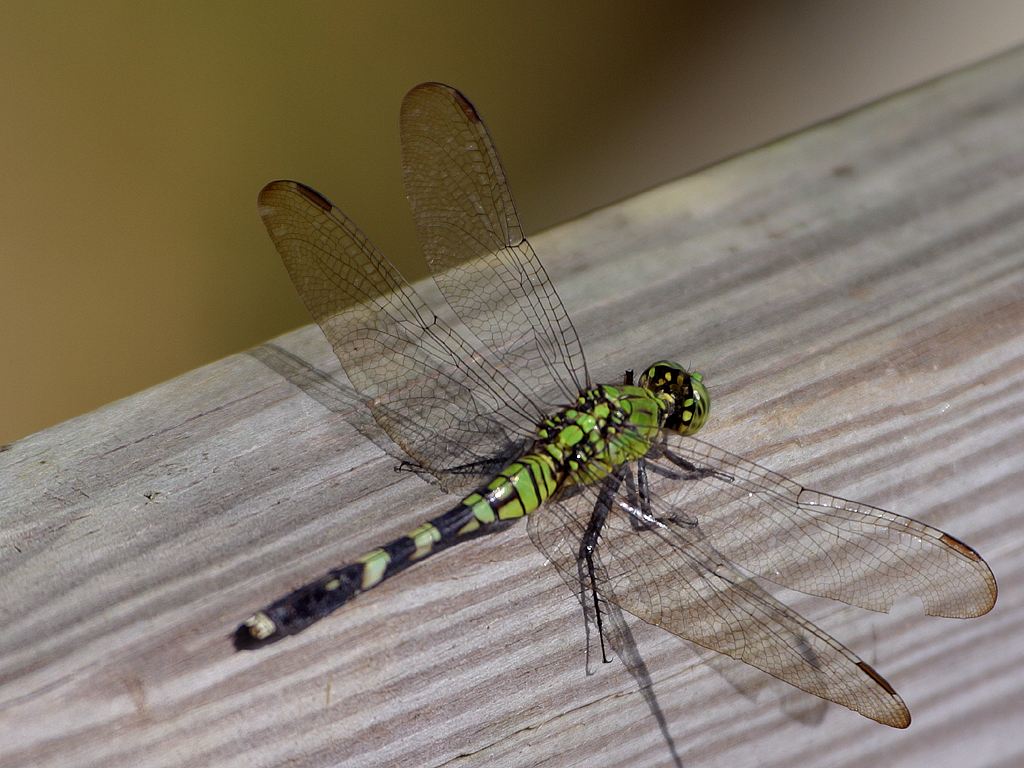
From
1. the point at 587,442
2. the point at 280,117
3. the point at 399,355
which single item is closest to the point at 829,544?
the point at 587,442

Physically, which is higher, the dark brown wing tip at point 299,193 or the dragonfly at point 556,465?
the dark brown wing tip at point 299,193

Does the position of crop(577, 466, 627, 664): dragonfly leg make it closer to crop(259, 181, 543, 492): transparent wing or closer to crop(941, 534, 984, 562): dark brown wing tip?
crop(259, 181, 543, 492): transparent wing

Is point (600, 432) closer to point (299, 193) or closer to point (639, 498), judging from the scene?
point (639, 498)

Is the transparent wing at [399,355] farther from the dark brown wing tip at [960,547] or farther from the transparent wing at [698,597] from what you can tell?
the dark brown wing tip at [960,547]

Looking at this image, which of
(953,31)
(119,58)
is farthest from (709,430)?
(119,58)

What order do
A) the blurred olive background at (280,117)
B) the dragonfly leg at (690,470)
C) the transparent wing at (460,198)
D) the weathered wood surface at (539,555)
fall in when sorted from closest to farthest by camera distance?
the weathered wood surface at (539,555) → the dragonfly leg at (690,470) → the transparent wing at (460,198) → the blurred olive background at (280,117)

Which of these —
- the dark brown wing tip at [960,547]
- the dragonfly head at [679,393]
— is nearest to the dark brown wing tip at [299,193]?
the dragonfly head at [679,393]

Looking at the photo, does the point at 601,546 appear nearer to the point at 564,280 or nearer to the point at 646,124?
the point at 564,280
